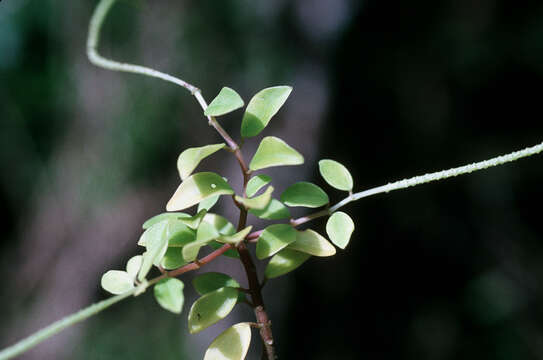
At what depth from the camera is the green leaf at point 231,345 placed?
10.2 inches

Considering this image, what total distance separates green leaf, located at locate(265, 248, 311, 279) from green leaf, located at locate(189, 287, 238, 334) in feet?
0.09

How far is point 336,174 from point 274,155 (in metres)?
0.06

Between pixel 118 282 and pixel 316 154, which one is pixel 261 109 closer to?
pixel 118 282

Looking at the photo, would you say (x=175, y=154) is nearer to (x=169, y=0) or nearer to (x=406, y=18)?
(x=169, y=0)

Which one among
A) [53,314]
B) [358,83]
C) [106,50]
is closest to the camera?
[106,50]

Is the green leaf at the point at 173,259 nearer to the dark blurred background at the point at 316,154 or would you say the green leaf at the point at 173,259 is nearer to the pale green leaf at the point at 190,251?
the pale green leaf at the point at 190,251

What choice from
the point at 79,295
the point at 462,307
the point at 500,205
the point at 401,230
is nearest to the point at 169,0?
the point at 79,295

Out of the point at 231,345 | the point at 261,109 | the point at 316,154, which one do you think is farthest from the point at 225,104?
the point at 316,154

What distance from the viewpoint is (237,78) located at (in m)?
1.27

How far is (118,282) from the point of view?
25 cm

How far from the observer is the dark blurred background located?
1.23m

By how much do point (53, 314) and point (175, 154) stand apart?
582mm

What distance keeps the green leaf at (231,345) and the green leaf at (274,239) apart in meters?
0.05

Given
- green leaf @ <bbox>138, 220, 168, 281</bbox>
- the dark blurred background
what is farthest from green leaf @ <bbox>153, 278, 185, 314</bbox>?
the dark blurred background
